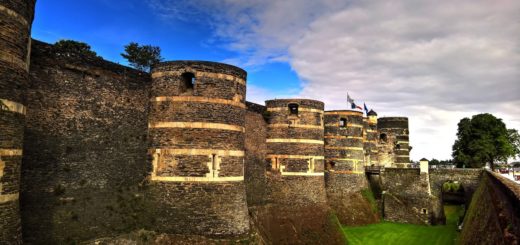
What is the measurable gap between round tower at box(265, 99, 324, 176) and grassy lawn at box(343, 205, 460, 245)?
647 centimetres

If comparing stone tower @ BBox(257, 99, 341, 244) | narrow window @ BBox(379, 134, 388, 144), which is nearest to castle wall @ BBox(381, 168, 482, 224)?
narrow window @ BBox(379, 134, 388, 144)

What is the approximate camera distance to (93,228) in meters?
13.6

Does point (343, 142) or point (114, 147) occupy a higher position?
point (343, 142)

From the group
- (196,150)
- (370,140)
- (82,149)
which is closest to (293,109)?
(196,150)

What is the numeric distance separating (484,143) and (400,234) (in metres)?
24.4

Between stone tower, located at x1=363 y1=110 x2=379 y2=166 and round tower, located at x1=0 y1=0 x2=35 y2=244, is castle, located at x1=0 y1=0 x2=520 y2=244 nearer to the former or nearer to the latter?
round tower, located at x1=0 y1=0 x2=35 y2=244

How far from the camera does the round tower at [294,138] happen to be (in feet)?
80.7

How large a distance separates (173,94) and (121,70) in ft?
7.36

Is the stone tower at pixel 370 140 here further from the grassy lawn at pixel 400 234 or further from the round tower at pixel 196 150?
the round tower at pixel 196 150

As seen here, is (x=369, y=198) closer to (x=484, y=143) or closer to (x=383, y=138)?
(x=383, y=138)

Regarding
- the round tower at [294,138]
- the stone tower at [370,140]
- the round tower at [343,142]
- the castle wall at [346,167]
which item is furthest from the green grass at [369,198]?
the round tower at [294,138]

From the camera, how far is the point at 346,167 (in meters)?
32.2

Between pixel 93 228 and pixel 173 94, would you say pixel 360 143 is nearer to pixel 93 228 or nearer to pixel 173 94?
pixel 173 94

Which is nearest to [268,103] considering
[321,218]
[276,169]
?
[276,169]
